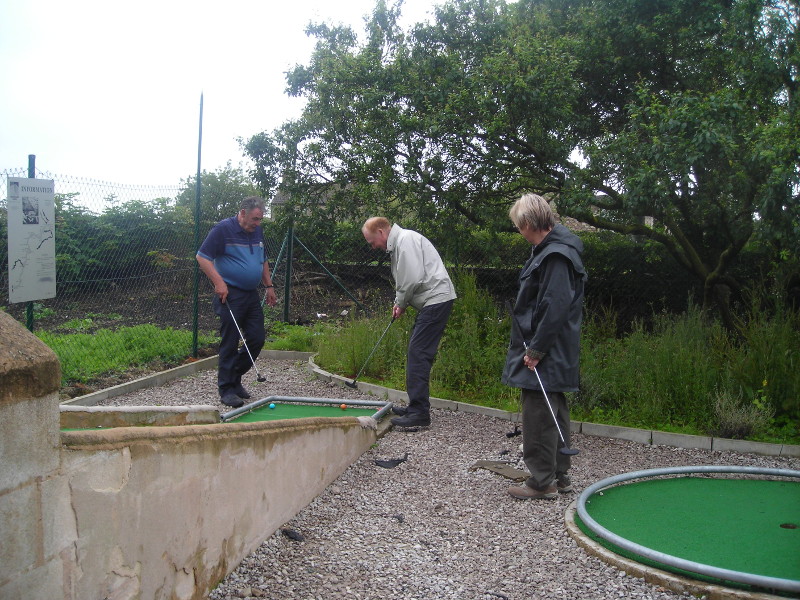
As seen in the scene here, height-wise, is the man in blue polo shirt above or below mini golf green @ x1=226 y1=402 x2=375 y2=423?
above

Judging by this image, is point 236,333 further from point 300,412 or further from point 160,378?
point 160,378

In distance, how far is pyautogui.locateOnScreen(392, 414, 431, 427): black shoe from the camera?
6125 mm

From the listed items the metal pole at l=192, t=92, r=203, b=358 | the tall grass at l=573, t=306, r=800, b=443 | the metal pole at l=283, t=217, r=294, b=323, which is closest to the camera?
the tall grass at l=573, t=306, r=800, b=443

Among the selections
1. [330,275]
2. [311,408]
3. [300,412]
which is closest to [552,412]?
[300,412]

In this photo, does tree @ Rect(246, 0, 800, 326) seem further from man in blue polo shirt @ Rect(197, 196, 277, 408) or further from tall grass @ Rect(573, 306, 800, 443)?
man in blue polo shirt @ Rect(197, 196, 277, 408)

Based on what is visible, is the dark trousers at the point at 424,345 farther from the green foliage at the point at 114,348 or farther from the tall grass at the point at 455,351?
the green foliage at the point at 114,348

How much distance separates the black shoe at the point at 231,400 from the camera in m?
6.61

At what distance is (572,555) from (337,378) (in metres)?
4.47

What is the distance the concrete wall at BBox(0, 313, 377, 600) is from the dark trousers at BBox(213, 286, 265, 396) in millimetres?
2892

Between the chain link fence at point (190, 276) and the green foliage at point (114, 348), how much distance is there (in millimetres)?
18

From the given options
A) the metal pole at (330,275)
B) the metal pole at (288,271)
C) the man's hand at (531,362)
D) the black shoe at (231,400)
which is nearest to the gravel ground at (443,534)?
the man's hand at (531,362)

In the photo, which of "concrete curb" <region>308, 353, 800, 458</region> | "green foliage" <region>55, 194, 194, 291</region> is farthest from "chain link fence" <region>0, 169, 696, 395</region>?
"concrete curb" <region>308, 353, 800, 458</region>

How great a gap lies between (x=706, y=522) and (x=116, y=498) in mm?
3141

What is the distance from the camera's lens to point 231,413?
578cm
